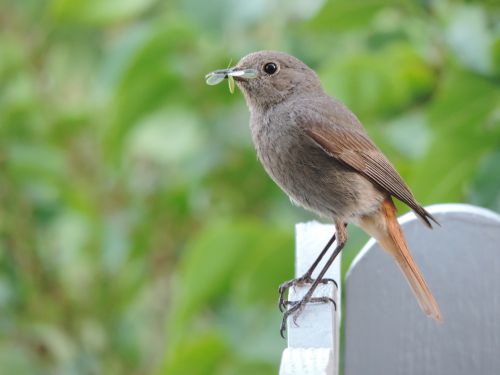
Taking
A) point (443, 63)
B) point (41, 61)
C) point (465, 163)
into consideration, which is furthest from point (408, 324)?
point (41, 61)

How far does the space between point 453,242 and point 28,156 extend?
2102 mm

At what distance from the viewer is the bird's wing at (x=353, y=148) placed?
3.26 metres

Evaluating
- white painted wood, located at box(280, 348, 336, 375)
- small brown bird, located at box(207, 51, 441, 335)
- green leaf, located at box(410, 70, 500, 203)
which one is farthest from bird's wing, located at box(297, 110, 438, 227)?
white painted wood, located at box(280, 348, 336, 375)

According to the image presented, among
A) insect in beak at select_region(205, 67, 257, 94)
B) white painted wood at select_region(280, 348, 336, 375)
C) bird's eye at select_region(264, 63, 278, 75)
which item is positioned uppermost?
bird's eye at select_region(264, 63, 278, 75)

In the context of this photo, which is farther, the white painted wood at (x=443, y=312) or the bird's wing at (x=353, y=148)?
the bird's wing at (x=353, y=148)

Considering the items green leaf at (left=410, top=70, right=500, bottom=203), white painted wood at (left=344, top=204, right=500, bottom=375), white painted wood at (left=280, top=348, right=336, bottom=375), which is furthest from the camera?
green leaf at (left=410, top=70, right=500, bottom=203)

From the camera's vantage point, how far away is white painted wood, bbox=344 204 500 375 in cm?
299

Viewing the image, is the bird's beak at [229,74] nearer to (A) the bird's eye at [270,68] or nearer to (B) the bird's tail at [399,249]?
(A) the bird's eye at [270,68]

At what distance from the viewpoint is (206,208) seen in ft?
16.0

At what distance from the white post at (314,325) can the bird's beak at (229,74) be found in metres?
0.55

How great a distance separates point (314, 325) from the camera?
2564 mm

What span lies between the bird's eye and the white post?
570mm

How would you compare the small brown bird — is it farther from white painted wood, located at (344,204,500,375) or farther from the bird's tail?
white painted wood, located at (344,204,500,375)

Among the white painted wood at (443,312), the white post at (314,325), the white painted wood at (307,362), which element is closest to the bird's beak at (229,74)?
the white post at (314,325)
